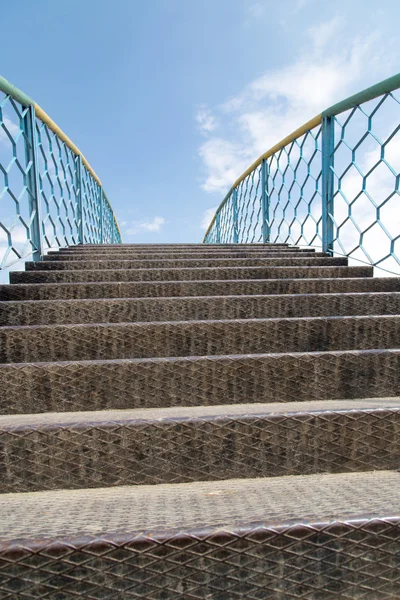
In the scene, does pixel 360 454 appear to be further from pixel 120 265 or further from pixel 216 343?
pixel 120 265

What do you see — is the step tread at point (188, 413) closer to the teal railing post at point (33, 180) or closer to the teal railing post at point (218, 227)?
the teal railing post at point (33, 180)

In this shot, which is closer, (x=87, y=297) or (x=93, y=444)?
(x=93, y=444)

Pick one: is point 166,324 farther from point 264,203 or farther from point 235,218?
point 235,218

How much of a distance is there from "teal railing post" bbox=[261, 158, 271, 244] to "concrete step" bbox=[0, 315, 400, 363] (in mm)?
2321

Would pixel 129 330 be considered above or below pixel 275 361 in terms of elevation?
above

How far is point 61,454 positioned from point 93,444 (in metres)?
0.07

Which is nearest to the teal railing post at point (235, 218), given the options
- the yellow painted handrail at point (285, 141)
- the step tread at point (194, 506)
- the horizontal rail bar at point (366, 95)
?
the yellow painted handrail at point (285, 141)

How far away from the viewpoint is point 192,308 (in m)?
1.63

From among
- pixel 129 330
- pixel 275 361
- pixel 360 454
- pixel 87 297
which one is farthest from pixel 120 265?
pixel 360 454

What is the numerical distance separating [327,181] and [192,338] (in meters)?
1.61

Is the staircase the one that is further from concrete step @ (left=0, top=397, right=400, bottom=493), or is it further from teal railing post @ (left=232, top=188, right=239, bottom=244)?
teal railing post @ (left=232, top=188, right=239, bottom=244)

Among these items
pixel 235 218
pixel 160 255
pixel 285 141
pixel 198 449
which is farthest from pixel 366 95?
pixel 235 218

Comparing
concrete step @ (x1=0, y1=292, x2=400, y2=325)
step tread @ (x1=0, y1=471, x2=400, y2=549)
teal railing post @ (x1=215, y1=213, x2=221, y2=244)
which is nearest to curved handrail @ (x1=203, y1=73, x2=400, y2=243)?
concrete step @ (x1=0, y1=292, x2=400, y2=325)

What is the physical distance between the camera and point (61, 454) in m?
0.94
